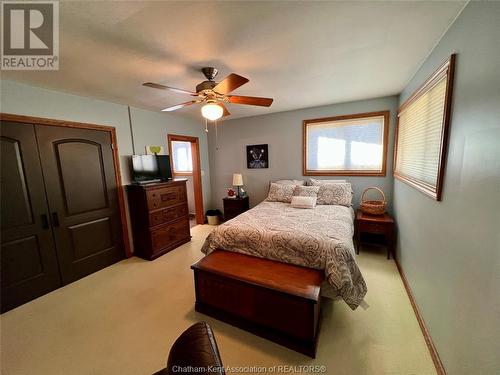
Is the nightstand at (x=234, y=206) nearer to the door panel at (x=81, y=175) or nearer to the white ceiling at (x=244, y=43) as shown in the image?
the door panel at (x=81, y=175)

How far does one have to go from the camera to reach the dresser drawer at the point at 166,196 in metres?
3.02

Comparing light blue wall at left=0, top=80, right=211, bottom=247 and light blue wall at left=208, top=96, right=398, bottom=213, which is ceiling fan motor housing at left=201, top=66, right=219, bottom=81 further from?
light blue wall at left=208, top=96, right=398, bottom=213

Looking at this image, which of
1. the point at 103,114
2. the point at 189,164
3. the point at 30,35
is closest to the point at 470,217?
the point at 30,35

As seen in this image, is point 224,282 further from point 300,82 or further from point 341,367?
point 300,82

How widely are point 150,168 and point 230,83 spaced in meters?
2.23

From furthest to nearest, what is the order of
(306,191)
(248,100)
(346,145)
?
(346,145)
(306,191)
(248,100)

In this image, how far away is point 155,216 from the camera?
3.09m

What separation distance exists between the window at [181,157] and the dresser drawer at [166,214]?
174 cm

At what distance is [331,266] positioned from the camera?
5.44 feet

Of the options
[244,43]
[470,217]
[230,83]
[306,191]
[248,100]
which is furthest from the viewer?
[306,191]

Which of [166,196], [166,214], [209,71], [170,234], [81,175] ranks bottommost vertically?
[170,234]

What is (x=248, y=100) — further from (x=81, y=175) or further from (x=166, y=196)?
(x=81, y=175)

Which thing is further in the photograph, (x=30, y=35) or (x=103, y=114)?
(x=103, y=114)

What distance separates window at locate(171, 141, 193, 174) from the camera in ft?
16.7
